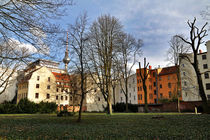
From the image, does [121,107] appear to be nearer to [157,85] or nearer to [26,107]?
[26,107]

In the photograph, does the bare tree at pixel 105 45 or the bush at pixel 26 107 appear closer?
the bare tree at pixel 105 45

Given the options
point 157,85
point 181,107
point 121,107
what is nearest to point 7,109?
point 121,107

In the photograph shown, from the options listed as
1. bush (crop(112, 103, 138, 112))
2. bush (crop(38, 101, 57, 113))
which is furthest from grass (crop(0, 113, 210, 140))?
bush (crop(112, 103, 138, 112))

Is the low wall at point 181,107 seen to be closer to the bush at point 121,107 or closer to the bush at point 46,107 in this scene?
the bush at point 121,107

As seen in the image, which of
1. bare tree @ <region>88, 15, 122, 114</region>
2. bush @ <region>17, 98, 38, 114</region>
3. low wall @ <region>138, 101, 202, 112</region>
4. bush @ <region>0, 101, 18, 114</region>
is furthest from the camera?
low wall @ <region>138, 101, 202, 112</region>

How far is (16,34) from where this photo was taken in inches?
294

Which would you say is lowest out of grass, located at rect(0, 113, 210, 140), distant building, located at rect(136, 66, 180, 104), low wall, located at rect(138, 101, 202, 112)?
low wall, located at rect(138, 101, 202, 112)

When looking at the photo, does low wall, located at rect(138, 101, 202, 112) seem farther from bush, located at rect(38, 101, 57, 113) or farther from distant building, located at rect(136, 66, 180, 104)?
bush, located at rect(38, 101, 57, 113)

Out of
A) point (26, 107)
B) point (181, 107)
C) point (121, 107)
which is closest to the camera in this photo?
point (26, 107)

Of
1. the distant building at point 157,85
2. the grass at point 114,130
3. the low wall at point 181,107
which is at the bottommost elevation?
the low wall at point 181,107

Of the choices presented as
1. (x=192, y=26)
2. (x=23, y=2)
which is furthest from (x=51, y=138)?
(x=192, y=26)

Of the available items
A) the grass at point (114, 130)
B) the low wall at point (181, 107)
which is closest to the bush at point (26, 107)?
the grass at point (114, 130)

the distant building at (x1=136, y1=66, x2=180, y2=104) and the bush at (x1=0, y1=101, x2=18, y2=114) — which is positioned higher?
the distant building at (x1=136, y1=66, x2=180, y2=104)

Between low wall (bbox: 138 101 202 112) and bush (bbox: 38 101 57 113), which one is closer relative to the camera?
bush (bbox: 38 101 57 113)
